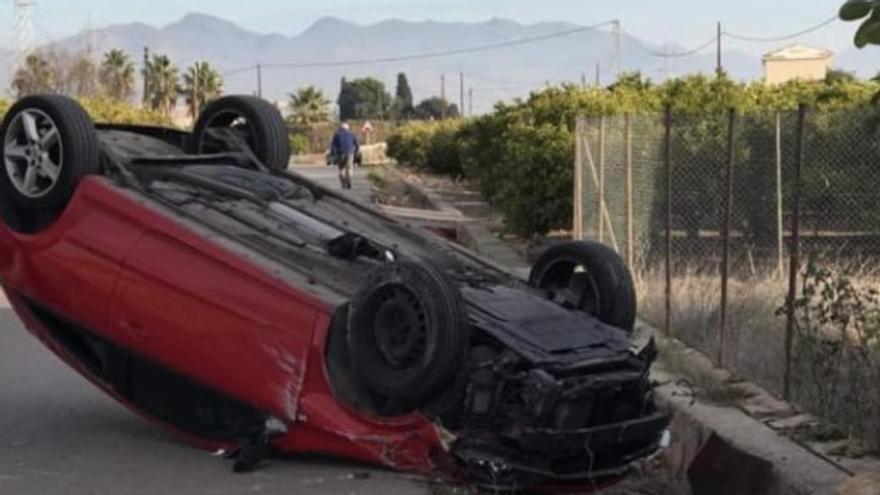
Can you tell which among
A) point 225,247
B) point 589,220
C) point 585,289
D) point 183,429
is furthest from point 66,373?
point 589,220

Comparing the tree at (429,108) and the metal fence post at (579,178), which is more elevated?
the tree at (429,108)

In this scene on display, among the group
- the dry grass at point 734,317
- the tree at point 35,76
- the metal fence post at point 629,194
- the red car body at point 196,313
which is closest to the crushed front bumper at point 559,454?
the red car body at point 196,313

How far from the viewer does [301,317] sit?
654cm

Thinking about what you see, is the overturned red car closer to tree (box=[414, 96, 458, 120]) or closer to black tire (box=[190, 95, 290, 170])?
black tire (box=[190, 95, 290, 170])

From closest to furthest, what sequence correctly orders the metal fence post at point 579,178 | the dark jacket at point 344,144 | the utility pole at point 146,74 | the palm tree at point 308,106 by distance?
the metal fence post at point 579,178
the dark jacket at point 344,144
the utility pole at point 146,74
the palm tree at point 308,106

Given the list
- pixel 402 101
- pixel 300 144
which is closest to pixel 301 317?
pixel 300 144

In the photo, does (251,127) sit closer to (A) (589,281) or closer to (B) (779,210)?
(A) (589,281)

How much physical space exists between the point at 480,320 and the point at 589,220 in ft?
29.7

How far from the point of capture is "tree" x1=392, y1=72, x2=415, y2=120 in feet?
564

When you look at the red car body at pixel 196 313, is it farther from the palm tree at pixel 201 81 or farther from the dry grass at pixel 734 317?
the palm tree at pixel 201 81

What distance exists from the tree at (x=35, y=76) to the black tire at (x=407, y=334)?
228 feet

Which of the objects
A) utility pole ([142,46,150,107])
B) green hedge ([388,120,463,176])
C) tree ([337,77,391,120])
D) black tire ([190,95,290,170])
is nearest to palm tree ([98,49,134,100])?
utility pole ([142,46,150,107])

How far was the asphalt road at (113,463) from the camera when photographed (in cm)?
666

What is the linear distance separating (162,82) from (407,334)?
108048mm
